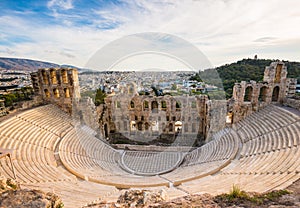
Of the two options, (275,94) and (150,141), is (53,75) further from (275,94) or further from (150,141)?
(275,94)

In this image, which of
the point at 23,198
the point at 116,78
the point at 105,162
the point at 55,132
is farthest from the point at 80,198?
the point at 116,78

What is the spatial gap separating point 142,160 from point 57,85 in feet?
38.7

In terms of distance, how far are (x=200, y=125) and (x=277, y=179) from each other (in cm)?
1217

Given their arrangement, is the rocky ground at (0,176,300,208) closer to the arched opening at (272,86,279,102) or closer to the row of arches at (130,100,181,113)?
the arched opening at (272,86,279,102)

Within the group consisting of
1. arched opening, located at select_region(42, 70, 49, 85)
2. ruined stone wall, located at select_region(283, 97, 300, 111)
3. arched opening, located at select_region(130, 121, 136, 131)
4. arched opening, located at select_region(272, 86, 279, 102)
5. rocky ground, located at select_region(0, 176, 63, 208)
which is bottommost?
arched opening, located at select_region(130, 121, 136, 131)

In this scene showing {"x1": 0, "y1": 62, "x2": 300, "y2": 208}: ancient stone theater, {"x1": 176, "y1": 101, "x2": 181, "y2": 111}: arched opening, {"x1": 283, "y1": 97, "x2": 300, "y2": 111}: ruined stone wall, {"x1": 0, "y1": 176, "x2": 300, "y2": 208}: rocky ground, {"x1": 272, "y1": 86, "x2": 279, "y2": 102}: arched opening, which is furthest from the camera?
{"x1": 176, "y1": 101, "x2": 181, "y2": 111}: arched opening

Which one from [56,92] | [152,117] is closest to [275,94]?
[152,117]

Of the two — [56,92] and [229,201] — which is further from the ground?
[56,92]

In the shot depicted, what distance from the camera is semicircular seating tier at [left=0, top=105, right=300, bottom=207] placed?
725 centimetres

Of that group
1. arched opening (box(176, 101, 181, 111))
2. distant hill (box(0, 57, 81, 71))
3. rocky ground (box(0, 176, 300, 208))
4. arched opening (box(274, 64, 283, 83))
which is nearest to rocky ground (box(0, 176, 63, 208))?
rocky ground (box(0, 176, 300, 208))

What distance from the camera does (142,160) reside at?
1373 cm

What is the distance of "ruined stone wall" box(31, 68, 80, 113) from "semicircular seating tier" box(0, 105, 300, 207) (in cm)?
154

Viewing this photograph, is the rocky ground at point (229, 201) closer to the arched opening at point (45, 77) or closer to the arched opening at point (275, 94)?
the arched opening at point (275, 94)

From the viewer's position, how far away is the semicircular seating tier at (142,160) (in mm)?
7246
